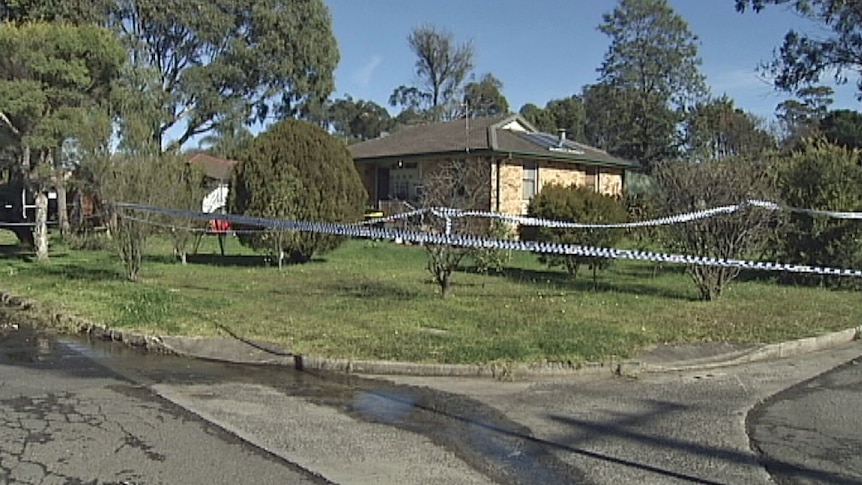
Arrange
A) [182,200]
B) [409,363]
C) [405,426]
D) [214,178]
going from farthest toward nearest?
1. [214,178]
2. [182,200]
3. [409,363]
4. [405,426]

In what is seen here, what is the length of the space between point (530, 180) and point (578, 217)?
48.6 feet

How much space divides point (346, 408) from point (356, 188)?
1531 cm

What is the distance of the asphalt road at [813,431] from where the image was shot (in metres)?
5.60

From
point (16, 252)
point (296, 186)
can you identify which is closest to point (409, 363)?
point (296, 186)

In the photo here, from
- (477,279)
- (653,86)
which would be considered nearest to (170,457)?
(477,279)

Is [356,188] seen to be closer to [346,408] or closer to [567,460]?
[346,408]

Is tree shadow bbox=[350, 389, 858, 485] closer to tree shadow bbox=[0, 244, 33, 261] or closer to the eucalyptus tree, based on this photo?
the eucalyptus tree

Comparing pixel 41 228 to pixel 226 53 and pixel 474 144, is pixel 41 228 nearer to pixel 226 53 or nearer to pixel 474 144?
pixel 474 144

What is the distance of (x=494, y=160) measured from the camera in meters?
30.7

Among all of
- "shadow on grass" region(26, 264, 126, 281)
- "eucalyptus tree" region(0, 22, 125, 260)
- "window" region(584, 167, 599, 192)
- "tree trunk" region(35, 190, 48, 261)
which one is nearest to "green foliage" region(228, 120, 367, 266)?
"shadow on grass" region(26, 264, 126, 281)

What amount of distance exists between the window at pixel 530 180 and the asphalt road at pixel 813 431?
77.8 feet

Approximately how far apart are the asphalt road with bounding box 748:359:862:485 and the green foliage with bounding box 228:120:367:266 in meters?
14.2

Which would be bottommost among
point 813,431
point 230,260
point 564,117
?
point 813,431

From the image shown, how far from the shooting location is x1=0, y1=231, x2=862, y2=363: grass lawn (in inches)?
386
